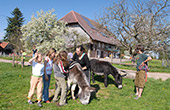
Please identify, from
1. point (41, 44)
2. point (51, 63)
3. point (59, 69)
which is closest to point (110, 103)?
point (59, 69)

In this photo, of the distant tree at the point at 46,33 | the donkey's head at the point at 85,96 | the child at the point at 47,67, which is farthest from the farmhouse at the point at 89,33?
the donkey's head at the point at 85,96

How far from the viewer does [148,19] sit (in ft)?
47.9

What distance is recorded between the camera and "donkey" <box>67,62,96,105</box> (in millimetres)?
4566

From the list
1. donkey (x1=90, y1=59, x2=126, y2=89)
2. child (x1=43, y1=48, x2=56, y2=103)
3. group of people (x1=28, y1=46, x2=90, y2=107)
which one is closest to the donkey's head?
group of people (x1=28, y1=46, x2=90, y2=107)

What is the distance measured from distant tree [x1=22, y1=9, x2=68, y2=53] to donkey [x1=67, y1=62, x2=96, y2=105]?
52.4 feet

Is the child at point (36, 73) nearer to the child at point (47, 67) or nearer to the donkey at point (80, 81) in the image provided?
the child at point (47, 67)

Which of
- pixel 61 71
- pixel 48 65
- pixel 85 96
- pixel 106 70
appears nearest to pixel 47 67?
pixel 48 65

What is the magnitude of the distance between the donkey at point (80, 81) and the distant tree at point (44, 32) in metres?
16.0

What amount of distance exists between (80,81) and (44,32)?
731 inches

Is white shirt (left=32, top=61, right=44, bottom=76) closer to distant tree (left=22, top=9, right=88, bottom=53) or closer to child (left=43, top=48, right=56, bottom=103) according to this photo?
child (left=43, top=48, right=56, bottom=103)

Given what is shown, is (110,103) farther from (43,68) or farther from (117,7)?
(117,7)

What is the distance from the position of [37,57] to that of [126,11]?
1364cm

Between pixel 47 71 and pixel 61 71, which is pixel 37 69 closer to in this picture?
pixel 47 71

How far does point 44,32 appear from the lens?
2161cm
